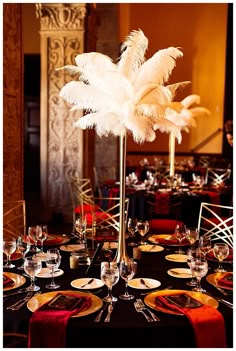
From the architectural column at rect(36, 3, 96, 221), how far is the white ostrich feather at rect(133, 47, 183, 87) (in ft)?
14.7

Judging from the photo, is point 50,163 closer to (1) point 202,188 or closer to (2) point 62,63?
(2) point 62,63

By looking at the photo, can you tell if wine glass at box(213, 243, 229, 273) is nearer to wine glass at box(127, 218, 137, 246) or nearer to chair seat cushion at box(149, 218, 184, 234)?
wine glass at box(127, 218, 137, 246)

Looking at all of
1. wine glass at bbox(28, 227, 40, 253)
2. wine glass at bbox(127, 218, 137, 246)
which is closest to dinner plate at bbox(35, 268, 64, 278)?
wine glass at bbox(28, 227, 40, 253)

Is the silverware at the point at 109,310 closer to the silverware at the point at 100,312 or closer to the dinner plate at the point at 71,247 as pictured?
the silverware at the point at 100,312

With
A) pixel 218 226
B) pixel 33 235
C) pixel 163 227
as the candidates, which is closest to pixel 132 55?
pixel 33 235

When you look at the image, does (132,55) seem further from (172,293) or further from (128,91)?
→ (172,293)

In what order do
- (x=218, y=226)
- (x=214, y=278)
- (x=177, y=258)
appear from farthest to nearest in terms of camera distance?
(x=218, y=226), (x=177, y=258), (x=214, y=278)

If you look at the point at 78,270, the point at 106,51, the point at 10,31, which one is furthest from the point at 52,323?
the point at 106,51

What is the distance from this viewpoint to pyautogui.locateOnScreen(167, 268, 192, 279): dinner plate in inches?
85.8

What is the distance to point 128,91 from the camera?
2174mm

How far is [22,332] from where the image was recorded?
5.56 feet

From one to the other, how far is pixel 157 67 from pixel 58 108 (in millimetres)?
4686

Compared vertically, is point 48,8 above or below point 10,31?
above

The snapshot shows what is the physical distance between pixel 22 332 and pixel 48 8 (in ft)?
19.0
